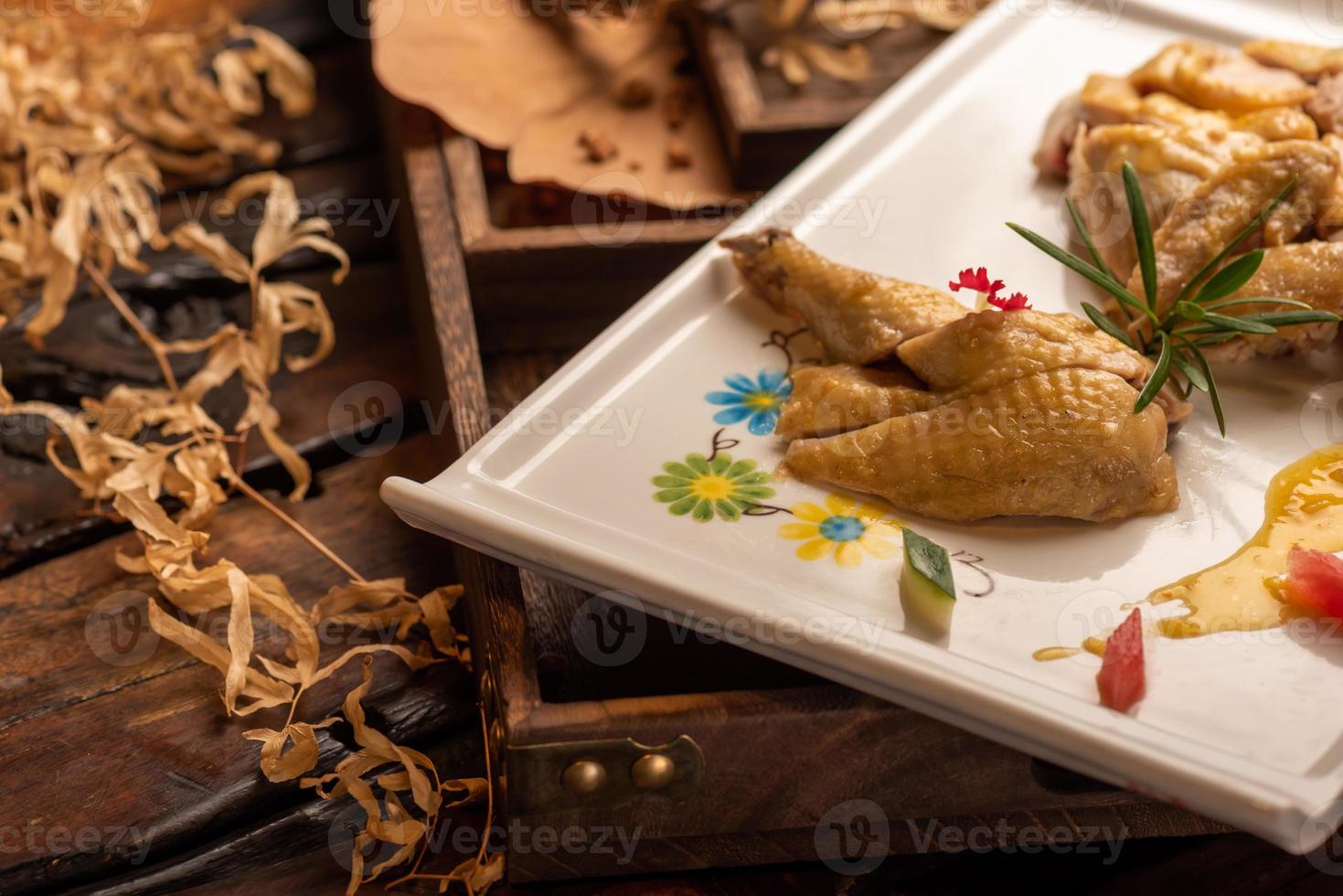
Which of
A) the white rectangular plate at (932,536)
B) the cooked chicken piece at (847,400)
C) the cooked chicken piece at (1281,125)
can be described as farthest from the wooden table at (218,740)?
the cooked chicken piece at (1281,125)

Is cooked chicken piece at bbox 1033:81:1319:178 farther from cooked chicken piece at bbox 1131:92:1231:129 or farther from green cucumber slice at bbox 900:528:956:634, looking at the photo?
green cucumber slice at bbox 900:528:956:634

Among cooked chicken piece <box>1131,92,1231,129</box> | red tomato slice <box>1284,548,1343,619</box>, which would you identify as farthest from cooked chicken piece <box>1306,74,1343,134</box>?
red tomato slice <box>1284,548,1343,619</box>

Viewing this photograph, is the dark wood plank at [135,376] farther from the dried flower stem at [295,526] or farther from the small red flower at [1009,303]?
the small red flower at [1009,303]

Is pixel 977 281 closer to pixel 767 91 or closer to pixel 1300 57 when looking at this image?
pixel 1300 57

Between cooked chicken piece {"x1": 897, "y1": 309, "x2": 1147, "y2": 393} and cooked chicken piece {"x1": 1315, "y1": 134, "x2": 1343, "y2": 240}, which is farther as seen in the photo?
cooked chicken piece {"x1": 1315, "y1": 134, "x2": 1343, "y2": 240}

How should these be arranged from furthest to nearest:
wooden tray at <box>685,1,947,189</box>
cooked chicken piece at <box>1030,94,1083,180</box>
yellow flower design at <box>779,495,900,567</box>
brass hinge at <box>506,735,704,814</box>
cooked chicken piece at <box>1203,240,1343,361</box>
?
wooden tray at <box>685,1,947,189</box> < cooked chicken piece at <box>1030,94,1083,180</box> < cooked chicken piece at <box>1203,240,1343,361</box> < yellow flower design at <box>779,495,900,567</box> < brass hinge at <box>506,735,704,814</box>

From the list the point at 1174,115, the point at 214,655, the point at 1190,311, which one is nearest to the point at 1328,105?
the point at 1174,115

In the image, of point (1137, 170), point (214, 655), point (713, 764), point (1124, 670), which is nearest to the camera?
point (1124, 670)
